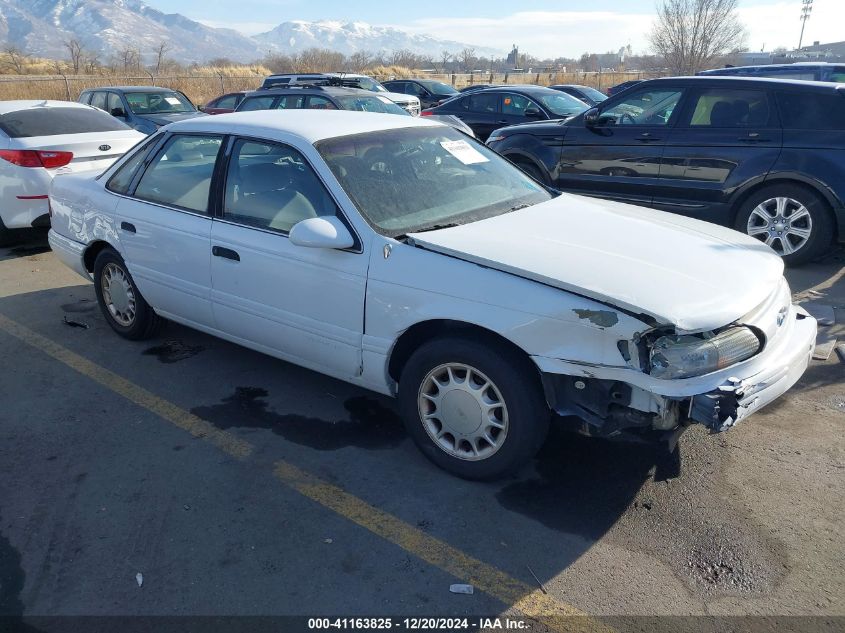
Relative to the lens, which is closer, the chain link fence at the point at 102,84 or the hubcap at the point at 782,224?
the hubcap at the point at 782,224

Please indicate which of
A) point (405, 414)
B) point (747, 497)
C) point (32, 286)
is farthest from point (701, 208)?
point (32, 286)

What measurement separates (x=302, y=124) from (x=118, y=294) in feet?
6.88

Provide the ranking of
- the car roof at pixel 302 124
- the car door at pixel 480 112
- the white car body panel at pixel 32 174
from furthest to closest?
the car door at pixel 480 112 < the white car body panel at pixel 32 174 < the car roof at pixel 302 124

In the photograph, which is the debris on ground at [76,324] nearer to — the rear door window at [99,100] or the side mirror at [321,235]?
the side mirror at [321,235]

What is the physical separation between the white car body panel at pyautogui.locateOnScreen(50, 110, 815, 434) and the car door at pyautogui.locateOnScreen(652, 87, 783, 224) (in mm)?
3011

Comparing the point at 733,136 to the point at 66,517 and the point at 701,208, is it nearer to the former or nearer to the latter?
the point at 701,208

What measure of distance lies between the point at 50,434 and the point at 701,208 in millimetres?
6032

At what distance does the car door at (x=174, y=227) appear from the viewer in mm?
4227

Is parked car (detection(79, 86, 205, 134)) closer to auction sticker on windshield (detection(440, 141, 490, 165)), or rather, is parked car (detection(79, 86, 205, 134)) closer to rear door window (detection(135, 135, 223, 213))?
rear door window (detection(135, 135, 223, 213))

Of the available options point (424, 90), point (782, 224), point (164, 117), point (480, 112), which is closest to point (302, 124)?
point (782, 224)

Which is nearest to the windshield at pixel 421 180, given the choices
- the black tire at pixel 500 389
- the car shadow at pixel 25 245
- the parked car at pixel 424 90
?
the black tire at pixel 500 389

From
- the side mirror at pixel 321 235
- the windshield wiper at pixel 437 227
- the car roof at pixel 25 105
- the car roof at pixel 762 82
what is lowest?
the side mirror at pixel 321 235

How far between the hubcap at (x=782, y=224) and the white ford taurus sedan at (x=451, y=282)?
3045 mm

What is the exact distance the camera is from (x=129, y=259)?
186 inches
